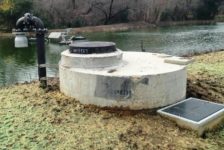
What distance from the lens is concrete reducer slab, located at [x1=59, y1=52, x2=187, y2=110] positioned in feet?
21.0

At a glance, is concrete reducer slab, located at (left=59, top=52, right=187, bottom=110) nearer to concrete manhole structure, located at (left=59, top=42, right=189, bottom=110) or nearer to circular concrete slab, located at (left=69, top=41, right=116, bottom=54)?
concrete manhole structure, located at (left=59, top=42, right=189, bottom=110)

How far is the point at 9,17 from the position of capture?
3045 cm

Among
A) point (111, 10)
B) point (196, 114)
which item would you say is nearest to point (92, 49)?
point (196, 114)

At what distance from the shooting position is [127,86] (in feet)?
20.9

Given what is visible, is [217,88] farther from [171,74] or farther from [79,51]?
[79,51]

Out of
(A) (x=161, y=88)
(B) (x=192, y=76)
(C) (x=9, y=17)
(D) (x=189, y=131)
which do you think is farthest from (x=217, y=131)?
(C) (x=9, y=17)

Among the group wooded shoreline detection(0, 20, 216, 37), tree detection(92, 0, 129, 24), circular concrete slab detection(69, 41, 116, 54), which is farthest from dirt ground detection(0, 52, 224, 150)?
tree detection(92, 0, 129, 24)

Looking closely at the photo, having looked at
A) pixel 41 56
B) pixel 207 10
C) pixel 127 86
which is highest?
pixel 207 10

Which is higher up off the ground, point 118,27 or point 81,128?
point 81,128

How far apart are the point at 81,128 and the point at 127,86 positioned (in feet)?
3.96

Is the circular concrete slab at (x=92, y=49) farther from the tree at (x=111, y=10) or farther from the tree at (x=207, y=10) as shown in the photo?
the tree at (x=207, y=10)

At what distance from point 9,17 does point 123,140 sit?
27.4 meters

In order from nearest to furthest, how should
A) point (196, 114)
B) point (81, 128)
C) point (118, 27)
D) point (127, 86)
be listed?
point (81, 128)
point (196, 114)
point (127, 86)
point (118, 27)

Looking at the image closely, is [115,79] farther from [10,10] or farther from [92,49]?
[10,10]
